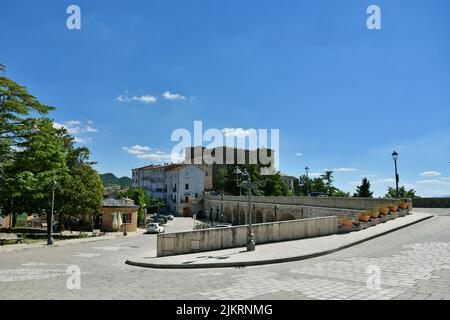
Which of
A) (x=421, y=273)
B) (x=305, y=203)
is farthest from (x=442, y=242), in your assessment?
(x=305, y=203)

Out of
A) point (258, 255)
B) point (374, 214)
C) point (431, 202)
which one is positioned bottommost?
point (258, 255)

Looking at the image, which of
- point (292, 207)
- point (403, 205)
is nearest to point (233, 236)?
point (403, 205)

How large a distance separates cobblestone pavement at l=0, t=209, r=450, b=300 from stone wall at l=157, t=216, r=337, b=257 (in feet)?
8.01

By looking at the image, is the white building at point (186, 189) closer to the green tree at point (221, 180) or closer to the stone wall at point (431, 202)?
the green tree at point (221, 180)

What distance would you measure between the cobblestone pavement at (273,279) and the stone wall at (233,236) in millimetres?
2441

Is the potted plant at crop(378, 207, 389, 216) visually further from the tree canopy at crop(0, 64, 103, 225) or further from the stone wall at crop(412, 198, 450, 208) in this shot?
the tree canopy at crop(0, 64, 103, 225)

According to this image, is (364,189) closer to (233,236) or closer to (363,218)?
(363,218)

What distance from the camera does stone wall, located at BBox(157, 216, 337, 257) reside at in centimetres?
1605

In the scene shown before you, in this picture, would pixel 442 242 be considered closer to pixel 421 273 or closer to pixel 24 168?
pixel 421 273

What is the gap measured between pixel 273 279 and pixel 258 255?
4.10 metres

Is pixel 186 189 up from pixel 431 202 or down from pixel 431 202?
up

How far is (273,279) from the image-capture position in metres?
10.0
